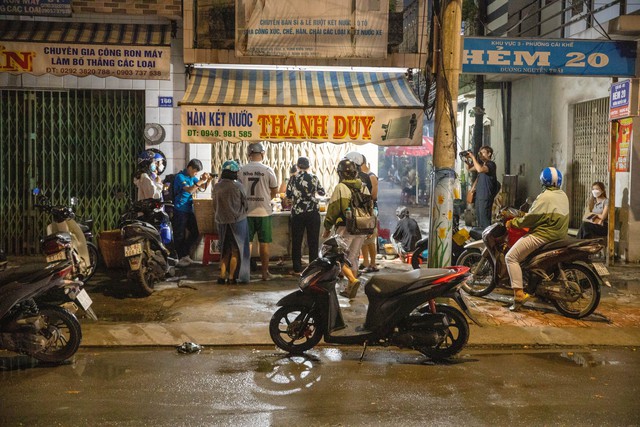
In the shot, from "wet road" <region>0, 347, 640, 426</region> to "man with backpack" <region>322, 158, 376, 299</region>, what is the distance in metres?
2.41

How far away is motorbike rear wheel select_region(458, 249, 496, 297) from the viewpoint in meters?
9.61

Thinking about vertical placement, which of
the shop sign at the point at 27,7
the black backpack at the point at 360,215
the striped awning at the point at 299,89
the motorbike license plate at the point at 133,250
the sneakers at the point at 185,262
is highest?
the shop sign at the point at 27,7

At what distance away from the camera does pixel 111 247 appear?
10.9m

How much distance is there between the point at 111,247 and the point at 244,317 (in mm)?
3423

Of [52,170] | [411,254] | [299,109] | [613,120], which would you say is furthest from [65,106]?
[613,120]

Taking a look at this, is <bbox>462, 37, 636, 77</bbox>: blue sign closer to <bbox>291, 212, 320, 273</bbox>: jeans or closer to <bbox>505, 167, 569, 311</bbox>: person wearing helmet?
<bbox>505, 167, 569, 311</bbox>: person wearing helmet

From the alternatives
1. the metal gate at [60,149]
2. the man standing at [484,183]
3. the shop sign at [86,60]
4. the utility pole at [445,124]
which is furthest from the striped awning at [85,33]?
the man standing at [484,183]

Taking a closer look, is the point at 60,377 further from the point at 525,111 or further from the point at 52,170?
the point at 525,111

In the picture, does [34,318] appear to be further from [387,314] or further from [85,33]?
[85,33]

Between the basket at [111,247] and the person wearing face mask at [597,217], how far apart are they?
26.3ft

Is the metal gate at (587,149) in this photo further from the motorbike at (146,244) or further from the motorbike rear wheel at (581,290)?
the motorbike at (146,244)

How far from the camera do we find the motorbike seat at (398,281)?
6.68 metres

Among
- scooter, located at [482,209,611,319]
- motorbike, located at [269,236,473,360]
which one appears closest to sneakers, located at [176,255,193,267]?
motorbike, located at [269,236,473,360]

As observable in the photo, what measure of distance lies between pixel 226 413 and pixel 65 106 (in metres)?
8.49
